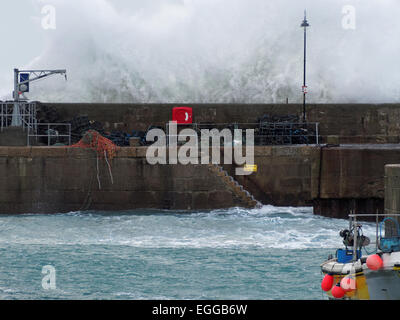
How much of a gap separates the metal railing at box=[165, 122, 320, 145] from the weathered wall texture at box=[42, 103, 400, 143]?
0.31 m

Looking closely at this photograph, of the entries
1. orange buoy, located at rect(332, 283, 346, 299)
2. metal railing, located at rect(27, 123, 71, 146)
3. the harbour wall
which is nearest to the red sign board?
the harbour wall

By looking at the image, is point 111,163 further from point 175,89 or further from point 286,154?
point 175,89

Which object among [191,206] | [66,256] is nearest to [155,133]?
[191,206]

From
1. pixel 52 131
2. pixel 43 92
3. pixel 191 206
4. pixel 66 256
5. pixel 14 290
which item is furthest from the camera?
pixel 43 92

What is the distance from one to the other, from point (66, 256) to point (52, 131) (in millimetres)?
8452

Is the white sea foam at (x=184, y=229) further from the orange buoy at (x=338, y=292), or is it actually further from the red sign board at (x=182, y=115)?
the orange buoy at (x=338, y=292)

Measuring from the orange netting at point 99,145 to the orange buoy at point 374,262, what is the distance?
38.4ft

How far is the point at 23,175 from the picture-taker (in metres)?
21.4

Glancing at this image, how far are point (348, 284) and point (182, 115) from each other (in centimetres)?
1367

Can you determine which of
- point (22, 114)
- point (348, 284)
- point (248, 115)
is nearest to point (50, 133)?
point (22, 114)

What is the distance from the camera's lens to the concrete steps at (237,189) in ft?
67.3

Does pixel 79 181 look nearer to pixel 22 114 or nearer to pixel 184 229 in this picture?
pixel 22 114
